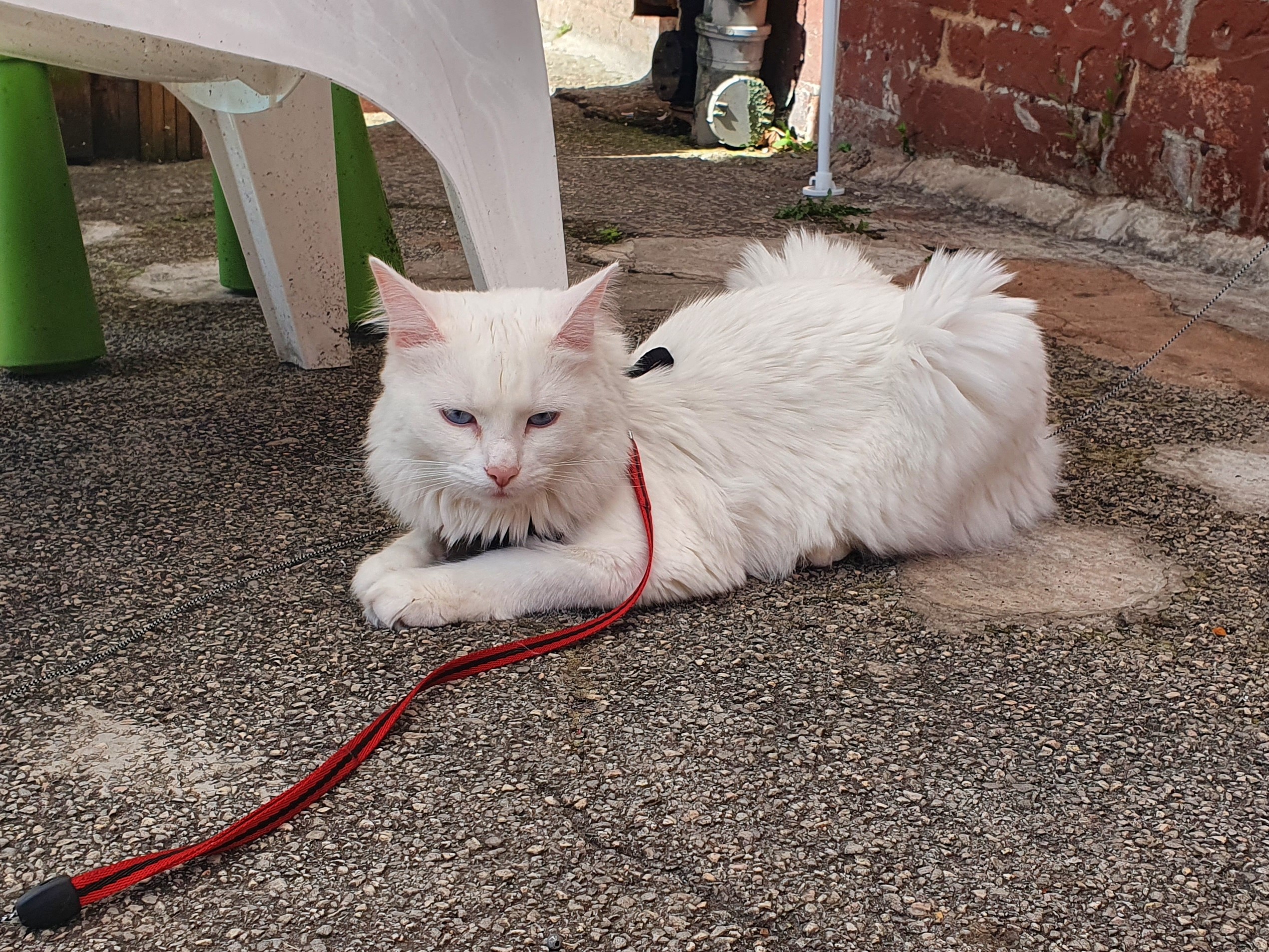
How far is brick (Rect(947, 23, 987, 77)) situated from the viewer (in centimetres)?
504

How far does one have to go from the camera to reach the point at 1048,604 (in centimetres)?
220

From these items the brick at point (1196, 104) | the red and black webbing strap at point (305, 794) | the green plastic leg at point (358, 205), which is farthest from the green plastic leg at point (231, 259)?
the brick at point (1196, 104)

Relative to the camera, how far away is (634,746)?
1763 millimetres

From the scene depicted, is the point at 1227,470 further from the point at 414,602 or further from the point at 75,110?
the point at 75,110

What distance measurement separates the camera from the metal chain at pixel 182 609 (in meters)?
1.88

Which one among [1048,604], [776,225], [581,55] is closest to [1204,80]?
[776,225]

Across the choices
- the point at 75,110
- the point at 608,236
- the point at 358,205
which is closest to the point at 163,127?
the point at 75,110

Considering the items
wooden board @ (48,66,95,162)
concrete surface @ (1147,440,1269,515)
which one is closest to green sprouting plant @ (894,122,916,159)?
concrete surface @ (1147,440,1269,515)

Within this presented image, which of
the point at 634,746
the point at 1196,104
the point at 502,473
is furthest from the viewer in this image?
the point at 1196,104

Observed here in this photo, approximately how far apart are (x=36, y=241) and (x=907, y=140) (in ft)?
12.3

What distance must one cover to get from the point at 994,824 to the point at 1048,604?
2.24ft

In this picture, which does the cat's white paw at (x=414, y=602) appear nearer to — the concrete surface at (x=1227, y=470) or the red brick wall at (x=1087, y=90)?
the concrete surface at (x=1227, y=470)

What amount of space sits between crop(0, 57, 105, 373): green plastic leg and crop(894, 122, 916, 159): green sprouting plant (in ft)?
11.9

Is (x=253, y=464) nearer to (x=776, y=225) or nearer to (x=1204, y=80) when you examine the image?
(x=776, y=225)
